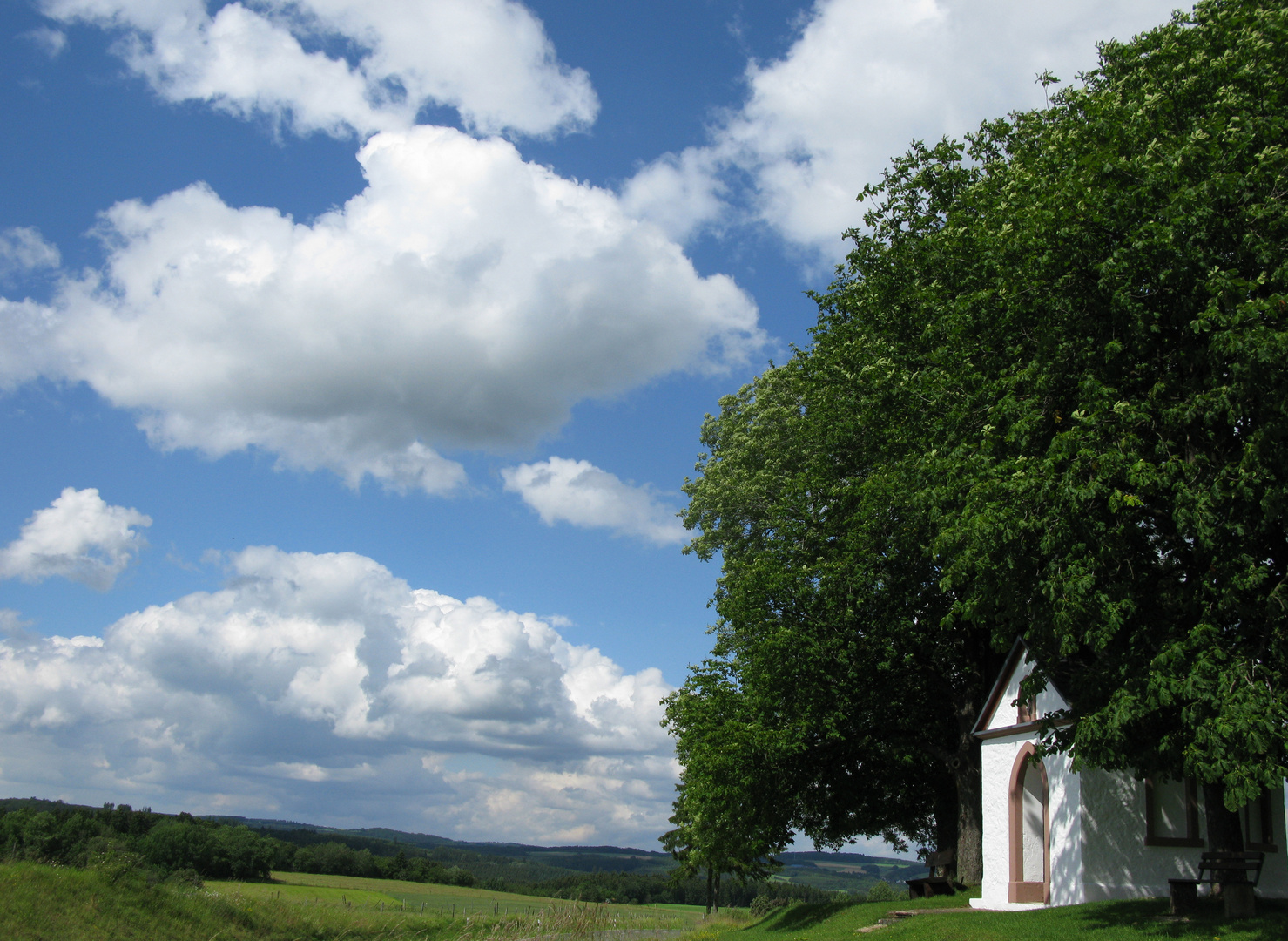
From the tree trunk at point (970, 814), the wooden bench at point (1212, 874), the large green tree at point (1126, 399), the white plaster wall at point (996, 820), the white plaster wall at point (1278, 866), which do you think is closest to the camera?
the large green tree at point (1126, 399)

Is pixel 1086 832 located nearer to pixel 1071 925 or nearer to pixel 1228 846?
pixel 1071 925

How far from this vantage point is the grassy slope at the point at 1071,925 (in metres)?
14.5

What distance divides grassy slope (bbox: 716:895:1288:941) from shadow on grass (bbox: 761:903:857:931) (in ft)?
10.1

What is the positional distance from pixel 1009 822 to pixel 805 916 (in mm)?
9108

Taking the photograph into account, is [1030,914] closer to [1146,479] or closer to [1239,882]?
[1239,882]

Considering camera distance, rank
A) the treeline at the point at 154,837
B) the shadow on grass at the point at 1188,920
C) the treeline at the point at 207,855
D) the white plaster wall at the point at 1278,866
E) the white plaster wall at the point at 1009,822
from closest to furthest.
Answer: the shadow on grass at the point at 1188,920
the white plaster wall at the point at 1009,822
the white plaster wall at the point at 1278,866
the treeline at the point at 207,855
the treeline at the point at 154,837

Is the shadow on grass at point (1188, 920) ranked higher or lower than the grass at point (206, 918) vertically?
higher

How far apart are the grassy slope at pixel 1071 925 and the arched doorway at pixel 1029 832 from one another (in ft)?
7.00

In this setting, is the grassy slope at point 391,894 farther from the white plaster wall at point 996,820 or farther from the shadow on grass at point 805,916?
the white plaster wall at point 996,820

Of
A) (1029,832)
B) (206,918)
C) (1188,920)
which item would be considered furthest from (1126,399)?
(206,918)

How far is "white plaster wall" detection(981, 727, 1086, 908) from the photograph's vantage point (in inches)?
788

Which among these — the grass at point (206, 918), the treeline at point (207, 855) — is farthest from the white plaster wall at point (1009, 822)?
the treeline at point (207, 855)

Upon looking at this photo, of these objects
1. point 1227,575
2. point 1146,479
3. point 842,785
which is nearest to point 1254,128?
point 1146,479

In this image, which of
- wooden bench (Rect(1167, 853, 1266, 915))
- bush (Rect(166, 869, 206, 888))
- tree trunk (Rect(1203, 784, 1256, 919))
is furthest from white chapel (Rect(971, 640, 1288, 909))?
bush (Rect(166, 869, 206, 888))
